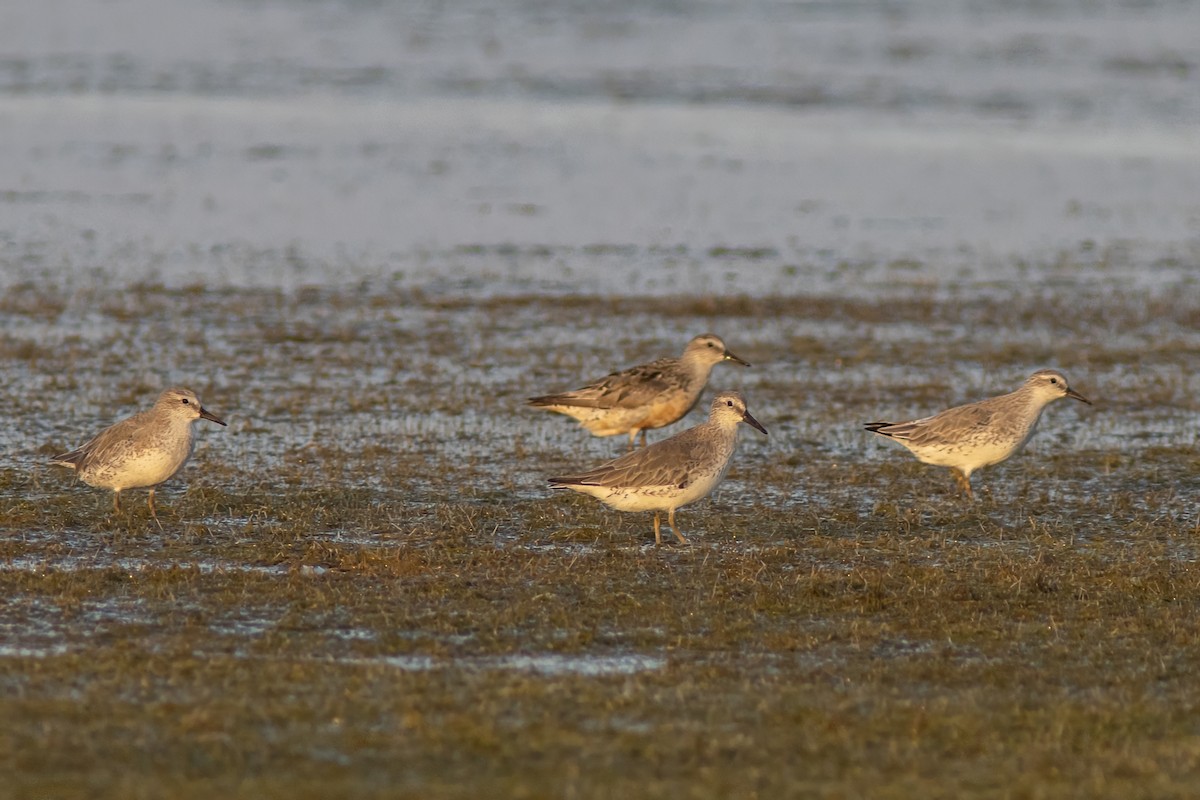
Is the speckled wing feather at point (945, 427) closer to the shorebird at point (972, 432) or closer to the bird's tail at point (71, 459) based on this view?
the shorebird at point (972, 432)

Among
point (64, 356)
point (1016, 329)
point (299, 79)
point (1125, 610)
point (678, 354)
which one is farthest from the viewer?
point (299, 79)

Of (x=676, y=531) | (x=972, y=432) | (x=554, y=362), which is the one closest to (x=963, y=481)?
(x=972, y=432)

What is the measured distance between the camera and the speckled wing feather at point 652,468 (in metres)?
11.3

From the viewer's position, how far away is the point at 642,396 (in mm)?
14547

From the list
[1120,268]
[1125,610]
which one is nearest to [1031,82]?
[1120,268]

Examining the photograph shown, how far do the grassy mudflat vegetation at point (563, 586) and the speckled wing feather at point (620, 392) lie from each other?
407mm

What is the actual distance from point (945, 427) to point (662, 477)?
283cm

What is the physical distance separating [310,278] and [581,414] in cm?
798

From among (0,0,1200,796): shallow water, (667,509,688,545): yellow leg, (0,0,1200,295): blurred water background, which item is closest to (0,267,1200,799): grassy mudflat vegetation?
(0,0,1200,796): shallow water

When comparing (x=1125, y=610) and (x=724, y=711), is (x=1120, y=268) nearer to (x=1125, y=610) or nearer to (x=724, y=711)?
(x=1125, y=610)

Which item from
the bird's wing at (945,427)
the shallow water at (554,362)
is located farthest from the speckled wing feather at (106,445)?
→ the bird's wing at (945,427)

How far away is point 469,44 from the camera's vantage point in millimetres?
51250

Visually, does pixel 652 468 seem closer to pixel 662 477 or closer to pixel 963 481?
pixel 662 477

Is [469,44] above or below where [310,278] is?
above
